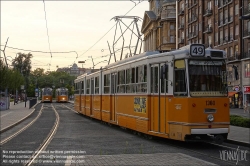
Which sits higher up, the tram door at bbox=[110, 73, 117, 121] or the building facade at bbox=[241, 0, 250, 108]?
the building facade at bbox=[241, 0, 250, 108]

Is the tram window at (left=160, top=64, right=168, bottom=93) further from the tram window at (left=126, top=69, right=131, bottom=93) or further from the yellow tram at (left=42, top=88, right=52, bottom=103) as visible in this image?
the yellow tram at (left=42, top=88, right=52, bottom=103)

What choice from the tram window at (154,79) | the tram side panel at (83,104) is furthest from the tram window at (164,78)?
the tram side panel at (83,104)

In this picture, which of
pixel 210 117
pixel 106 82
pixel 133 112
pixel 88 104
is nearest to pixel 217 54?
pixel 210 117

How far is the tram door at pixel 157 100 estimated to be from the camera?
48.2 feet

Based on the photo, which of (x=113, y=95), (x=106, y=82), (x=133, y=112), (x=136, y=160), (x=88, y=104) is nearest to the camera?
(x=136, y=160)

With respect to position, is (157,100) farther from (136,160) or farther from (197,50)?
(136,160)

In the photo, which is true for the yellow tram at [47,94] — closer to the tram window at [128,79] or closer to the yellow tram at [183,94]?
the tram window at [128,79]

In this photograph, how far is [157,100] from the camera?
49.4 ft

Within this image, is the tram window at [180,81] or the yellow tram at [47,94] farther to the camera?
the yellow tram at [47,94]

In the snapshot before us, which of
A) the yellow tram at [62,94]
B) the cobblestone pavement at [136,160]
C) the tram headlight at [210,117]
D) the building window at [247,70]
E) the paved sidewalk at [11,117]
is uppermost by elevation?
the building window at [247,70]

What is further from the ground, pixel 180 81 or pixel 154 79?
pixel 154 79

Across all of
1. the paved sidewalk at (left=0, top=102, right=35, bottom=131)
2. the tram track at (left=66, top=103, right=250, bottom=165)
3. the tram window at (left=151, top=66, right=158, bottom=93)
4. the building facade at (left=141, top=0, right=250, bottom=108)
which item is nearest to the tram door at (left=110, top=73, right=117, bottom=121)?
the tram track at (left=66, top=103, right=250, bottom=165)

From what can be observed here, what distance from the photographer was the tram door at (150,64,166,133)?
14.7 meters

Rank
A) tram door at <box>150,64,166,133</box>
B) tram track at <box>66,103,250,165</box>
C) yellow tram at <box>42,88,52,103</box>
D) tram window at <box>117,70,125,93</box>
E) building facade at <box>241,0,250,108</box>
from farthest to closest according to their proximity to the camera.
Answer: yellow tram at <box>42,88,52,103</box> → building facade at <box>241,0,250,108</box> → tram window at <box>117,70,125,93</box> → tram door at <box>150,64,166,133</box> → tram track at <box>66,103,250,165</box>
